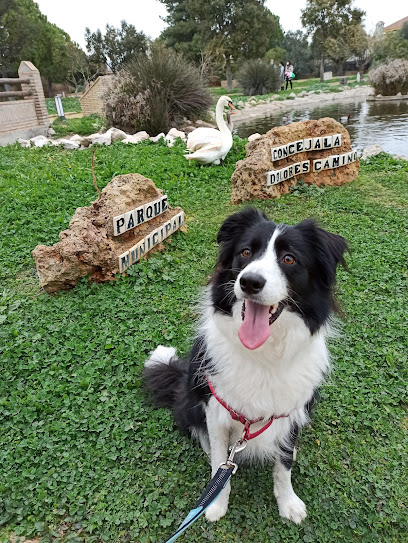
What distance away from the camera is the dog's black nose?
1.51 m

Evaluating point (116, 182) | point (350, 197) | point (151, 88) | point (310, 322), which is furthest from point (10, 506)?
point (151, 88)

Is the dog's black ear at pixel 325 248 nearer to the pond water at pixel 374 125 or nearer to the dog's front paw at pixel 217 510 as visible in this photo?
the dog's front paw at pixel 217 510

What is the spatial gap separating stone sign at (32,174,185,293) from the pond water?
7763 millimetres

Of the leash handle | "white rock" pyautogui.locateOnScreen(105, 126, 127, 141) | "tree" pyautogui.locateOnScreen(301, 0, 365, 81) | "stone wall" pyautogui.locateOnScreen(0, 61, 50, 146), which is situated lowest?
the leash handle

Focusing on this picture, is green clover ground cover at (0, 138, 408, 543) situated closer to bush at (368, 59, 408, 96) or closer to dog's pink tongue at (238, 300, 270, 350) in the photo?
dog's pink tongue at (238, 300, 270, 350)

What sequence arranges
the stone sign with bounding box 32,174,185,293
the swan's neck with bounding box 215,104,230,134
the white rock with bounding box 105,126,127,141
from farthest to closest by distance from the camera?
the white rock with bounding box 105,126,127,141
the swan's neck with bounding box 215,104,230,134
the stone sign with bounding box 32,174,185,293

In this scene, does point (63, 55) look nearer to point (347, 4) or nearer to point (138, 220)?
point (347, 4)

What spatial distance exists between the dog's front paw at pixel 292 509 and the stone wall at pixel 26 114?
12.3 meters

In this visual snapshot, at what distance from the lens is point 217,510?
2.03 m

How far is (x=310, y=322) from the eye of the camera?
1.74 metres

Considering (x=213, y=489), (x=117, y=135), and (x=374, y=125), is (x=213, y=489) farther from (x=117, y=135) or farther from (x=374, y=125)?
(x=374, y=125)

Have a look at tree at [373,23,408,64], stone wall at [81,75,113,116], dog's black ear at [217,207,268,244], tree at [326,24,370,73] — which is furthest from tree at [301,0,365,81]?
dog's black ear at [217,207,268,244]

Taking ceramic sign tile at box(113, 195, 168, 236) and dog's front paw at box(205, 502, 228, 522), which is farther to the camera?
ceramic sign tile at box(113, 195, 168, 236)

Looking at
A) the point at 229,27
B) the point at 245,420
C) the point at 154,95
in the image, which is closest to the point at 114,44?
the point at 229,27
